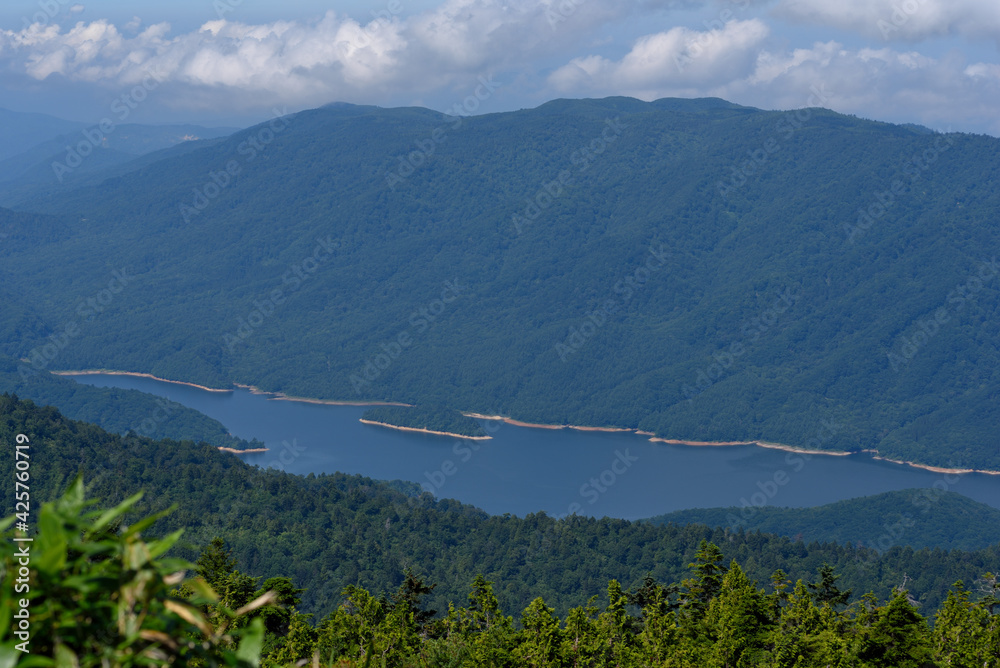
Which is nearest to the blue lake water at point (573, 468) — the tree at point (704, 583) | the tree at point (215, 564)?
the tree at point (704, 583)

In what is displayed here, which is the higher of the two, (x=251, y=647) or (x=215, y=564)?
(x=251, y=647)

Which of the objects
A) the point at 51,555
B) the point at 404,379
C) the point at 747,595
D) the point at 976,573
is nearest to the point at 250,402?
the point at 404,379

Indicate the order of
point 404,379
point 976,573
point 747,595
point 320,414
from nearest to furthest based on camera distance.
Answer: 1. point 747,595
2. point 976,573
3. point 320,414
4. point 404,379

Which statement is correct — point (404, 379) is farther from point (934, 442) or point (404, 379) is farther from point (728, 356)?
point (934, 442)

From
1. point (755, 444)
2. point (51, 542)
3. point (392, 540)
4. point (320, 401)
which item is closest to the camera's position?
point (51, 542)

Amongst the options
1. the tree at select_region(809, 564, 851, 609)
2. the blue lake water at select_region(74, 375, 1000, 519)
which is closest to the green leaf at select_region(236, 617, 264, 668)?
the tree at select_region(809, 564, 851, 609)

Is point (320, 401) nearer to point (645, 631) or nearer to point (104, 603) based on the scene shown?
point (645, 631)

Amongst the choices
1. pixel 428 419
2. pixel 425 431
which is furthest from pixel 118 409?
pixel 428 419
